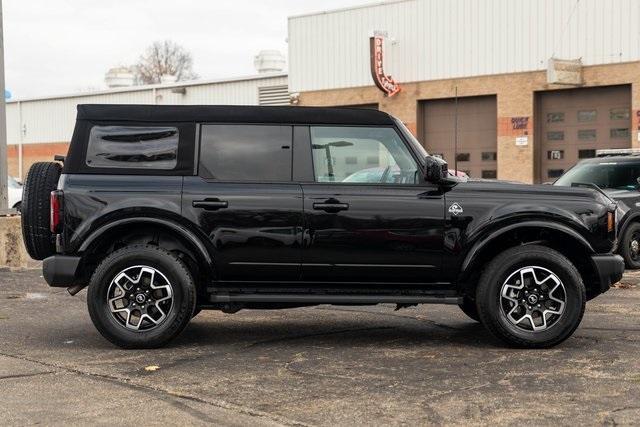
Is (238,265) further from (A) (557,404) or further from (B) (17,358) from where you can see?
(A) (557,404)

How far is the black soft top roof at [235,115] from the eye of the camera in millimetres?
7113

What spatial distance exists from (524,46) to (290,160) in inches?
789

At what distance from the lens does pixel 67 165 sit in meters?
7.02

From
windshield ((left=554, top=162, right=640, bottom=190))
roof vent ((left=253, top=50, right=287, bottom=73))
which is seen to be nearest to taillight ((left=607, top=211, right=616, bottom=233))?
windshield ((left=554, top=162, right=640, bottom=190))

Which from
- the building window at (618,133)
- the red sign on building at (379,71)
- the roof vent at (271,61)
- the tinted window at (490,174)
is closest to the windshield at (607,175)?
the building window at (618,133)

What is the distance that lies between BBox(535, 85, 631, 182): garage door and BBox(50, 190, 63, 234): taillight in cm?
1970

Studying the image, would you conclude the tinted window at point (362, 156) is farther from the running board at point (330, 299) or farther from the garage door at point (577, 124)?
the garage door at point (577, 124)

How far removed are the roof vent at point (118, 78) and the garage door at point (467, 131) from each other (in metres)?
21.2

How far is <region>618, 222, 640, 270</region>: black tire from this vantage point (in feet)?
41.9

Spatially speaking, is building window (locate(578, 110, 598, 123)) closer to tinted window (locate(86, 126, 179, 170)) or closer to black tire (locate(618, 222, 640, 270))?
black tire (locate(618, 222, 640, 270))

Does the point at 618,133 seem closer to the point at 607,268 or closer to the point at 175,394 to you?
the point at 607,268

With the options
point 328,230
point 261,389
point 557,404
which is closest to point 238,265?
point 328,230

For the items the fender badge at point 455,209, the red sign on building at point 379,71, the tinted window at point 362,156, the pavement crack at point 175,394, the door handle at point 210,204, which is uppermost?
the red sign on building at point 379,71

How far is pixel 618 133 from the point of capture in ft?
79.2
